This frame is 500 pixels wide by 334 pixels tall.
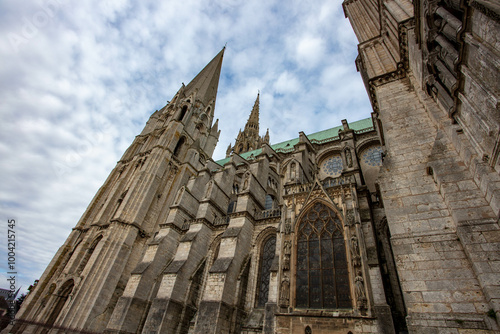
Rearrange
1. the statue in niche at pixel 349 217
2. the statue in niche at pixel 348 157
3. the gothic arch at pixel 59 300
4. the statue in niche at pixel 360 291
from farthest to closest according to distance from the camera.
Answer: the gothic arch at pixel 59 300 → the statue in niche at pixel 348 157 → the statue in niche at pixel 349 217 → the statue in niche at pixel 360 291

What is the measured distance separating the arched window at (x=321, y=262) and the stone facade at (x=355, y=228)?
49mm

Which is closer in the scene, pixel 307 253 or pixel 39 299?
pixel 307 253

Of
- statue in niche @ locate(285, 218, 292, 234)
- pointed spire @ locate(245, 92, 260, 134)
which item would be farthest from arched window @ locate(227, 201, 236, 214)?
pointed spire @ locate(245, 92, 260, 134)

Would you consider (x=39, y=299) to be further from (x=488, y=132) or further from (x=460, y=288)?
(x=488, y=132)

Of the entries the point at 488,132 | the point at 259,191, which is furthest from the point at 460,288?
the point at 259,191

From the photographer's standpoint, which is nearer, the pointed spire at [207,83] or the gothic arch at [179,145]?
the gothic arch at [179,145]

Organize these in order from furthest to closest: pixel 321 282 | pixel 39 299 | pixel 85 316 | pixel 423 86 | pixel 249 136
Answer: pixel 249 136
pixel 39 299
pixel 85 316
pixel 321 282
pixel 423 86

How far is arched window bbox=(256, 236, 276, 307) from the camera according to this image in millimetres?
11683

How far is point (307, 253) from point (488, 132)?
21.8 feet

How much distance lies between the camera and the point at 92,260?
1555 cm

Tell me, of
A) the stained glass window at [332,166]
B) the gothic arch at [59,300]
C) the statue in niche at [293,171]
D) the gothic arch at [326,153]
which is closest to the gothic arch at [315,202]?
the statue in niche at [293,171]

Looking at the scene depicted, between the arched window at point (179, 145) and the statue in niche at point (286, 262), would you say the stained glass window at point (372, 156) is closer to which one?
the statue in niche at point (286, 262)

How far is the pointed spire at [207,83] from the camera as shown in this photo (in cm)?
3188

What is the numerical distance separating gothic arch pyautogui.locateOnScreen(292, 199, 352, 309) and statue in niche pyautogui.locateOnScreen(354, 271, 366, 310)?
0.46 metres
